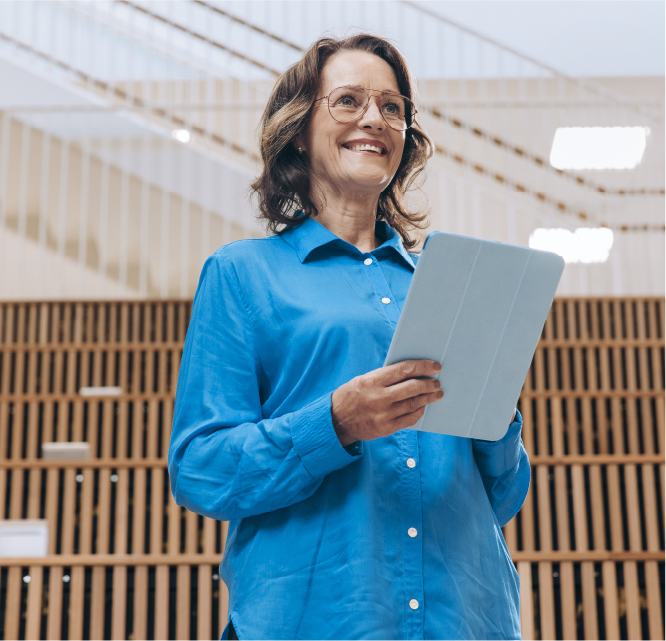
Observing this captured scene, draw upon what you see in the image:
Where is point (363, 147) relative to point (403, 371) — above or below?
above

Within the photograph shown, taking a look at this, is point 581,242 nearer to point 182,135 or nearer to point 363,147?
point 182,135

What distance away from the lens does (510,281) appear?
31 cm

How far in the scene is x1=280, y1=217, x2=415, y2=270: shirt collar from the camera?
0.40 m

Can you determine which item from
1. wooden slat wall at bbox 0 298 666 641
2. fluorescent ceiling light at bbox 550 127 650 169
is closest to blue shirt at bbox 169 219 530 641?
wooden slat wall at bbox 0 298 666 641

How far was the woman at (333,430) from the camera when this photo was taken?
323 mm

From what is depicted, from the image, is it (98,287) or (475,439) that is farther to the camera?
(98,287)

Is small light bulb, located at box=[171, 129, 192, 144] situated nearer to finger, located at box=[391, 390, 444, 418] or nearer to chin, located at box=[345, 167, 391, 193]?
chin, located at box=[345, 167, 391, 193]

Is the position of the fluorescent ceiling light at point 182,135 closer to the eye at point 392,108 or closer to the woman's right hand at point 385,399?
the eye at point 392,108

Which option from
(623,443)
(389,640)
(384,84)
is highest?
(384,84)

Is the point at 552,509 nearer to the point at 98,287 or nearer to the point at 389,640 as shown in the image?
the point at 389,640

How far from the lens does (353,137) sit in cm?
41

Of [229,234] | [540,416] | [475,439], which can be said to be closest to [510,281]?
[475,439]

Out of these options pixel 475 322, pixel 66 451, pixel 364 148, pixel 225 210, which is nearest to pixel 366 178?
pixel 364 148

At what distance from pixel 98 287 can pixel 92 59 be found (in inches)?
29.1
